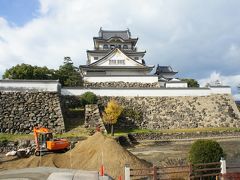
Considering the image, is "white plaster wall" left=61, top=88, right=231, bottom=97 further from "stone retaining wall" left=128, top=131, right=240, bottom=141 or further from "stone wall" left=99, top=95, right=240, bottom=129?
"stone retaining wall" left=128, top=131, right=240, bottom=141

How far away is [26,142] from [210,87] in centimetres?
2289

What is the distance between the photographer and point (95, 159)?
15.1 m

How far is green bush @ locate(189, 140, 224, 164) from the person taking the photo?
11945mm

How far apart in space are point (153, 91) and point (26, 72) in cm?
1559

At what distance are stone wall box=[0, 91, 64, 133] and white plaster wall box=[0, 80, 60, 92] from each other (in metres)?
0.61

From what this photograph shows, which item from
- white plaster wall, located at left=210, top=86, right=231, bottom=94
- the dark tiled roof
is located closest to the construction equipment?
white plaster wall, located at left=210, top=86, right=231, bottom=94

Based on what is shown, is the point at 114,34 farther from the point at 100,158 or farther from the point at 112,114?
the point at 100,158

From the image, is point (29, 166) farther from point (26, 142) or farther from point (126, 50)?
point (126, 50)

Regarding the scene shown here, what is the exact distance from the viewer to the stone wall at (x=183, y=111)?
33812 mm

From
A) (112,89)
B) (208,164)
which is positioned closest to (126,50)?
(112,89)

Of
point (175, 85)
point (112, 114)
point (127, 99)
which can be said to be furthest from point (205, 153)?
point (175, 85)

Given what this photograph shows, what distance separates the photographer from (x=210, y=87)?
126 feet

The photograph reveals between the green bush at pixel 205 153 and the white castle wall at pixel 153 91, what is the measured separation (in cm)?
2444

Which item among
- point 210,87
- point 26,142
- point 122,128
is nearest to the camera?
point 26,142
